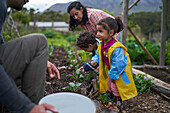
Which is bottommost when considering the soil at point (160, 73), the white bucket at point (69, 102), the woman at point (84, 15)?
the soil at point (160, 73)

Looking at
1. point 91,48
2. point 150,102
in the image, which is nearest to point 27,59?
point 91,48

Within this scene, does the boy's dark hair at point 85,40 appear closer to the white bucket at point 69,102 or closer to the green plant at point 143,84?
the green plant at point 143,84

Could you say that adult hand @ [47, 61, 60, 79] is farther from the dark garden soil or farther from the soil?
the soil

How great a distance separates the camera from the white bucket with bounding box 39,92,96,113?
1167 millimetres

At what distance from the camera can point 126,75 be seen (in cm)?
215

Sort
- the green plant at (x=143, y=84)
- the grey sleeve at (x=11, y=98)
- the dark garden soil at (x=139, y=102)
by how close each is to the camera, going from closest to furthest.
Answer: the grey sleeve at (x=11, y=98), the dark garden soil at (x=139, y=102), the green plant at (x=143, y=84)

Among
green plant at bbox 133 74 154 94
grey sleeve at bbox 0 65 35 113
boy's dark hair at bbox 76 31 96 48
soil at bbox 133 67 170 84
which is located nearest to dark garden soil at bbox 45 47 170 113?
green plant at bbox 133 74 154 94

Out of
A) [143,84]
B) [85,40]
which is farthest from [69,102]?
[143,84]

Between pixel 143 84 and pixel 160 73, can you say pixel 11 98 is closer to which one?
pixel 143 84

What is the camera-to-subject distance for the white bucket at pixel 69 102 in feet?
3.83

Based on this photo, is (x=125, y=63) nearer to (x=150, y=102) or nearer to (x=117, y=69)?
(x=117, y=69)

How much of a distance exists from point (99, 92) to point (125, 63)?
0.60m

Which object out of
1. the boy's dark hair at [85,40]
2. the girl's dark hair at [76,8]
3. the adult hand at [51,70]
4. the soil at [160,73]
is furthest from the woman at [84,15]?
the soil at [160,73]

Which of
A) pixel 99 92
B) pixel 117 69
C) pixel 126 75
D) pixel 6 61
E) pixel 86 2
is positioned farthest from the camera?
pixel 86 2
